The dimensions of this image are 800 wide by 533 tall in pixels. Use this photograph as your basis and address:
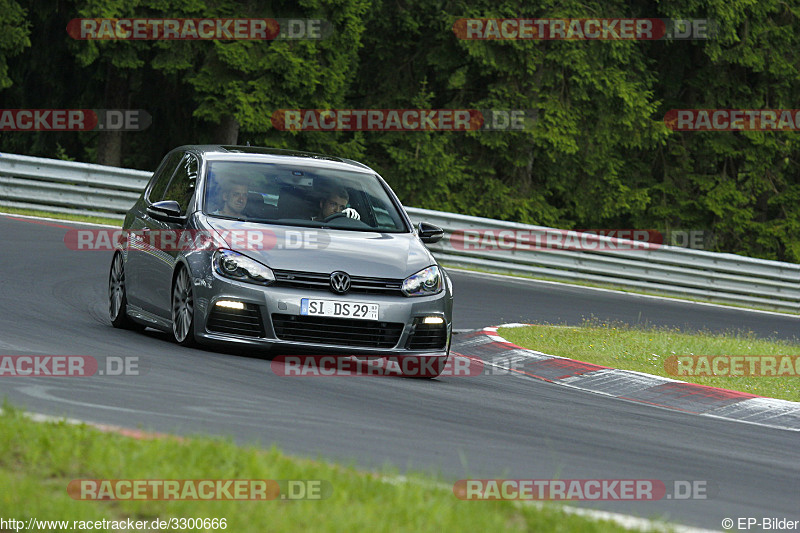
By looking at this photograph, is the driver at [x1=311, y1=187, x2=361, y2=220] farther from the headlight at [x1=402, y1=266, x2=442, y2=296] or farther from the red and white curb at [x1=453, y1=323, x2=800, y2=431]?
the red and white curb at [x1=453, y1=323, x2=800, y2=431]

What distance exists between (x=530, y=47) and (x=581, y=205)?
492cm

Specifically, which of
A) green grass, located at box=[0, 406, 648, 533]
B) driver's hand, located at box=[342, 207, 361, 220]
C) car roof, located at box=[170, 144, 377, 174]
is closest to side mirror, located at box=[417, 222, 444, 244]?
driver's hand, located at box=[342, 207, 361, 220]

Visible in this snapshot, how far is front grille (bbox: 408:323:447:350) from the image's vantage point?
9.77 m

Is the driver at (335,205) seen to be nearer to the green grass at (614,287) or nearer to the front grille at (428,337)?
the front grille at (428,337)

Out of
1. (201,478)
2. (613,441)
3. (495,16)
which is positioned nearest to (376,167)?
(495,16)

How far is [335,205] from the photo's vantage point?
10.6m

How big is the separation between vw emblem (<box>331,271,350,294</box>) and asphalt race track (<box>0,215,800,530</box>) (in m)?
0.67

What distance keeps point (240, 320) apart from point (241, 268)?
0.38 metres

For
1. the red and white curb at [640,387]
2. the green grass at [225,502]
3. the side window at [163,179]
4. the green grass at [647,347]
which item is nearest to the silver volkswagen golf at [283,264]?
the side window at [163,179]

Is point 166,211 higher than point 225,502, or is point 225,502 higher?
point 166,211

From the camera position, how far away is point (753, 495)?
6477 millimetres

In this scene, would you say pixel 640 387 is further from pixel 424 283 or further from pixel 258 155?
pixel 258 155

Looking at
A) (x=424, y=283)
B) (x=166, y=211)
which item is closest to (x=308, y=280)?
(x=424, y=283)

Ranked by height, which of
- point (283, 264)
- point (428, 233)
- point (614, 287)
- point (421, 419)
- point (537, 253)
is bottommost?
point (614, 287)
